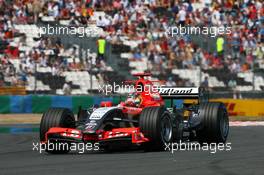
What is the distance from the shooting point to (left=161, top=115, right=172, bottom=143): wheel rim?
12.9m

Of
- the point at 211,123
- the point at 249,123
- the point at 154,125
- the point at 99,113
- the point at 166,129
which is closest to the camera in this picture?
the point at 154,125

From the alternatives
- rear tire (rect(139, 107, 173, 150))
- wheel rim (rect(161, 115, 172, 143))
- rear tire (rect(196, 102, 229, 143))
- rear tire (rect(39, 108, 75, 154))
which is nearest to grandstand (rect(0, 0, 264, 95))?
rear tire (rect(196, 102, 229, 143))

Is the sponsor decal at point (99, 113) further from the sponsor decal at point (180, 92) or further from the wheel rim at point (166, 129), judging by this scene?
the sponsor decal at point (180, 92)

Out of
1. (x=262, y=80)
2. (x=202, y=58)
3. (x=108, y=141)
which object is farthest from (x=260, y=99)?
(x=108, y=141)

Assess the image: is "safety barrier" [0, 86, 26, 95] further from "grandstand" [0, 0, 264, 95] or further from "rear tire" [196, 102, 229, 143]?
"rear tire" [196, 102, 229, 143]

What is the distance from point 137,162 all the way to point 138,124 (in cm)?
222

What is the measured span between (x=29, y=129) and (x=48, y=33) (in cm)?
814

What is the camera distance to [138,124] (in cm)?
1305

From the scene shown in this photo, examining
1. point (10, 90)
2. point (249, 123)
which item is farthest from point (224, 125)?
point (10, 90)

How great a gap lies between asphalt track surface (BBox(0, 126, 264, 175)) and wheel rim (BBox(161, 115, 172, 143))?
51cm

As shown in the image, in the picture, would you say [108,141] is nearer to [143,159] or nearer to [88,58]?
[143,159]

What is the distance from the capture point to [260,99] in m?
27.3

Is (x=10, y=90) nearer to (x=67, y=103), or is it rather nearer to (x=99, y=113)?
(x=67, y=103)

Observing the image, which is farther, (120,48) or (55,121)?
(120,48)
